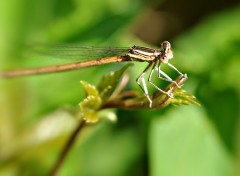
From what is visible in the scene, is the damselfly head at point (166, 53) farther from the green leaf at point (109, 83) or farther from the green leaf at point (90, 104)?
the green leaf at point (90, 104)

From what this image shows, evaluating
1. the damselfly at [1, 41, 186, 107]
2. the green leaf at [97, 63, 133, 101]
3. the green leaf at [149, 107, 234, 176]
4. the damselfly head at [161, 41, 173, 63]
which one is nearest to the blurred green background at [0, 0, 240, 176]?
the green leaf at [149, 107, 234, 176]

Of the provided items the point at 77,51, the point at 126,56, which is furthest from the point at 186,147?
the point at 77,51

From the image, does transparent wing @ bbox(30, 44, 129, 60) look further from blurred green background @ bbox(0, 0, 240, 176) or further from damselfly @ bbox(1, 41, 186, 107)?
blurred green background @ bbox(0, 0, 240, 176)

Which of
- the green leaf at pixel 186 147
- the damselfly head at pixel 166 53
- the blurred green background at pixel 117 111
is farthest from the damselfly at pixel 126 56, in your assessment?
the green leaf at pixel 186 147

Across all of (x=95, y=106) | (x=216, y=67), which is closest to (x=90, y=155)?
(x=216, y=67)

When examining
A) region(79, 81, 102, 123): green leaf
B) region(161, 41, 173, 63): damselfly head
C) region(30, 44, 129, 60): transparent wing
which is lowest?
region(79, 81, 102, 123): green leaf

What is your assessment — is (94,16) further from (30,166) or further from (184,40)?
(30,166)
